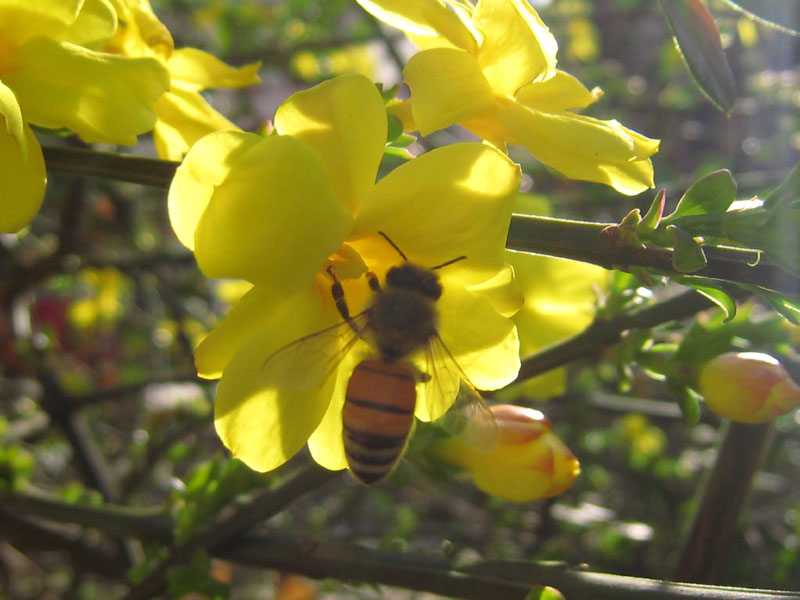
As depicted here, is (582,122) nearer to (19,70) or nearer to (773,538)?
(19,70)

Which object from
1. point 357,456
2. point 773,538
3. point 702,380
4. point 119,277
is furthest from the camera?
point 119,277

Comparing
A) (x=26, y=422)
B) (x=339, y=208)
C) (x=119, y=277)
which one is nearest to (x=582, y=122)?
(x=339, y=208)

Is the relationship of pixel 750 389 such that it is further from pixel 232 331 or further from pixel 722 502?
pixel 232 331

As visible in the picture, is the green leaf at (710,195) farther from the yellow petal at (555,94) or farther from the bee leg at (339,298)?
the bee leg at (339,298)

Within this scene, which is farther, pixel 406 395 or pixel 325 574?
pixel 325 574

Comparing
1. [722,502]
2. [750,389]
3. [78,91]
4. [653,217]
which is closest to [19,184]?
[78,91]

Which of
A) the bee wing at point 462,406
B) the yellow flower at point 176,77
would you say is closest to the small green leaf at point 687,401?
the bee wing at point 462,406

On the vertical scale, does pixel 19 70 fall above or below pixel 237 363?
above
